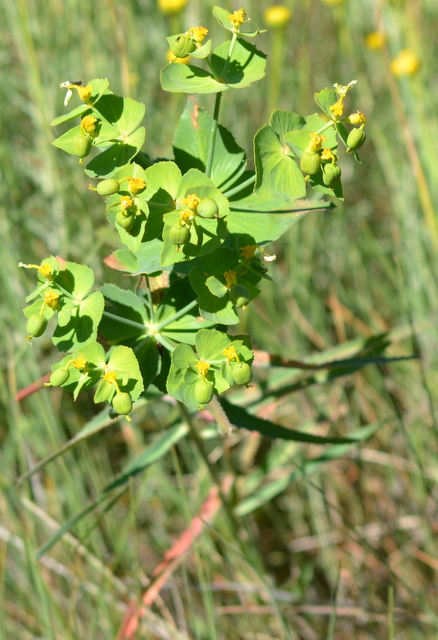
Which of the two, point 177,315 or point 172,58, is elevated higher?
point 172,58

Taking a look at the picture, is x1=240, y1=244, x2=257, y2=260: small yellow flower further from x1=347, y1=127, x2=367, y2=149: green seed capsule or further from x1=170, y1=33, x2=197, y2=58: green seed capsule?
x1=170, y1=33, x2=197, y2=58: green seed capsule

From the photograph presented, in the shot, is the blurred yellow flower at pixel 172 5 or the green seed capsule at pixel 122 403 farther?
the blurred yellow flower at pixel 172 5

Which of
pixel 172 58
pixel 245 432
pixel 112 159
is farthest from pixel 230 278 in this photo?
pixel 245 432

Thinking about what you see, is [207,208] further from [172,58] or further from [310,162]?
[172,58]

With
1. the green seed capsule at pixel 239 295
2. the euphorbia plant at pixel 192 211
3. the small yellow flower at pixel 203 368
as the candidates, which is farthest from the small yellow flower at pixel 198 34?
the small yellow flower at pixel 203 368

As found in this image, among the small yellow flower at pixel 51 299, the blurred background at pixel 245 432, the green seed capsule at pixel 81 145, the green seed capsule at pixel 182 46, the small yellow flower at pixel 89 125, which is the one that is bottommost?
the blurred background at pixel 245 432

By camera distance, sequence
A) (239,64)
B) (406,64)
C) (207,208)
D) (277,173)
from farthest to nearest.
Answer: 1. (406,64)
2. (239,64)
3. (277,173)
4. (207,208)

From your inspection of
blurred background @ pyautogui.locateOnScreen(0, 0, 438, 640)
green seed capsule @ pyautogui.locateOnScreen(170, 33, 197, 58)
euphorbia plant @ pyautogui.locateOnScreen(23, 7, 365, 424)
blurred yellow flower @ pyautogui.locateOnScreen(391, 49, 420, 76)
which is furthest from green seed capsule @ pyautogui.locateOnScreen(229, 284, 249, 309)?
blurred yellow flower @ pyautogui.locateOnScreen(391, 49, 420, 76)

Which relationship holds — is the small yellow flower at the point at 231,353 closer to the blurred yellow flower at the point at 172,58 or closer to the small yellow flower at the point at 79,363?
the small yellow flower at the point at 79,363
